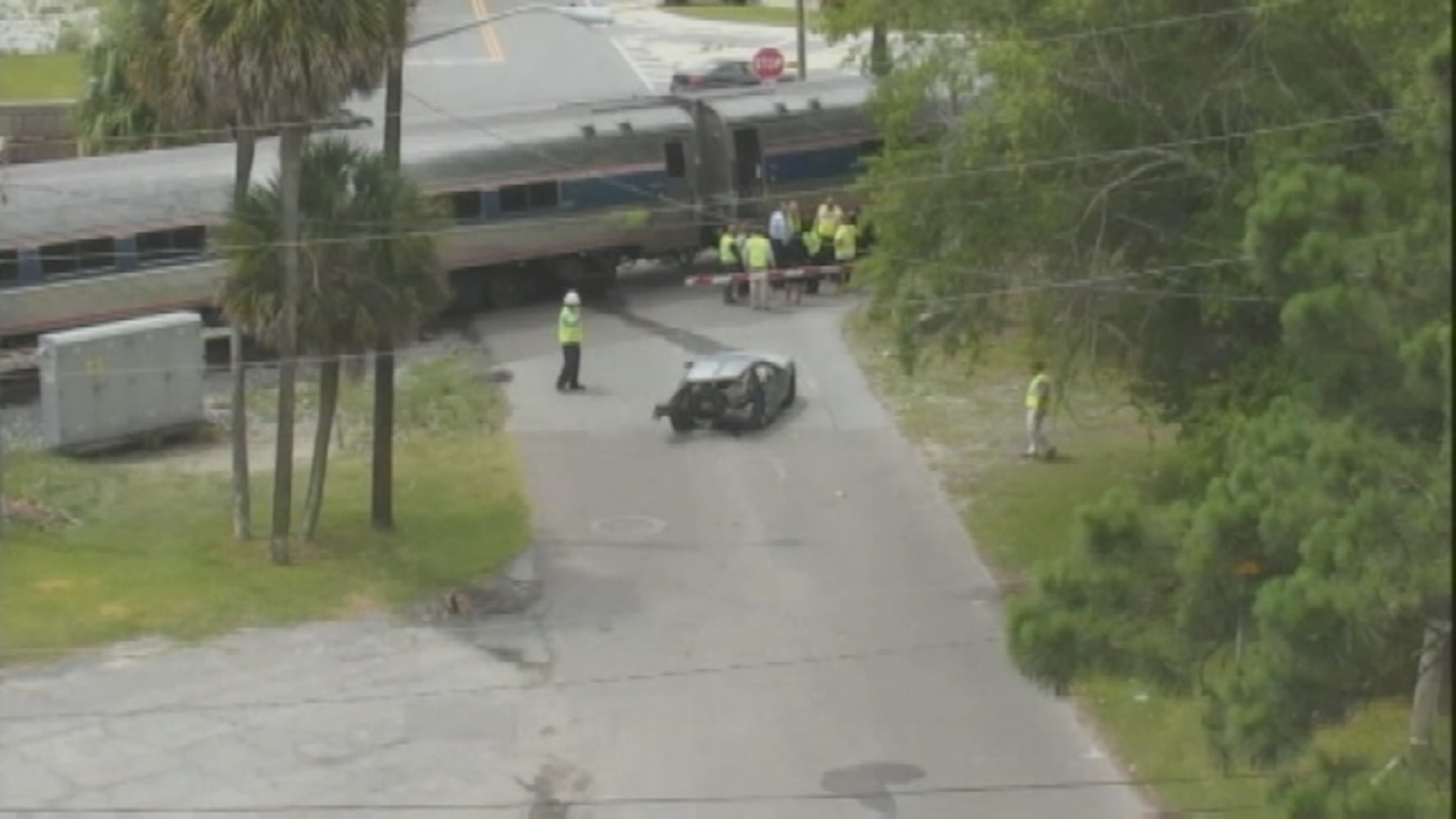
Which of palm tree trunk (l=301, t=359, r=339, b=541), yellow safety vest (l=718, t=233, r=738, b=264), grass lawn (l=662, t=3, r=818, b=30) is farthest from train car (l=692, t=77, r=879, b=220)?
grass lawn (l=662, t=3, r=818, b=30)

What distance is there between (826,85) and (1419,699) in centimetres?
2847

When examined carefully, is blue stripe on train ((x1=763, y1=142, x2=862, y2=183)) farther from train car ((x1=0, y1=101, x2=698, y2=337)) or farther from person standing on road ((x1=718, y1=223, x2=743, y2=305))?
person standing on road ((x1=718, y1=223, x2=743, y2=305))

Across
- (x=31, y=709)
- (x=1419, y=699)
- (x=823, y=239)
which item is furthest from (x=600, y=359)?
(x=1419, y=699)

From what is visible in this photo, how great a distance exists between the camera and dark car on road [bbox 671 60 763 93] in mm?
57531

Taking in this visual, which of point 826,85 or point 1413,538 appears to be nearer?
point 1413,538

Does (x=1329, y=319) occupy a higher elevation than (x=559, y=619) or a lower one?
higher

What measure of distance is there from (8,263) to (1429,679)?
77.0ft

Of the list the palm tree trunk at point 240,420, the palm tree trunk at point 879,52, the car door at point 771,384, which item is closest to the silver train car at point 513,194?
the car door at point 771,384

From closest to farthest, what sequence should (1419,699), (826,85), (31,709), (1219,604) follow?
(1219,604) < (1419,699) < (31,709) < (826,85)

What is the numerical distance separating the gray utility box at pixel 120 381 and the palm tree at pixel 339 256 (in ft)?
17.1

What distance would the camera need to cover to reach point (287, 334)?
92.0 ft

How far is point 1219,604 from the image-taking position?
15703 millimetres

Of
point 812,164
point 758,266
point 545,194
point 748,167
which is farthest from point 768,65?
point 758,266

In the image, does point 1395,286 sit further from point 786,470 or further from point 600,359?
point 600,359
